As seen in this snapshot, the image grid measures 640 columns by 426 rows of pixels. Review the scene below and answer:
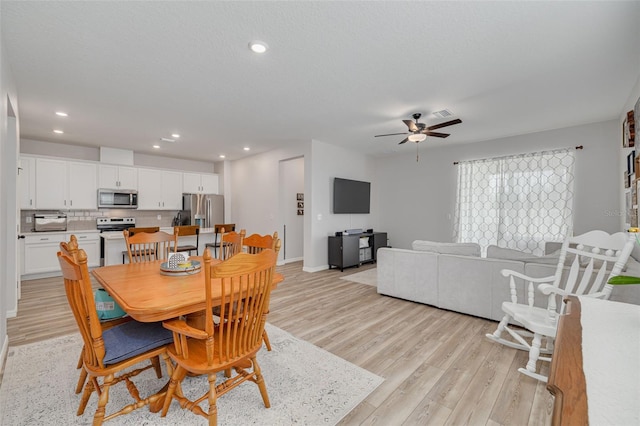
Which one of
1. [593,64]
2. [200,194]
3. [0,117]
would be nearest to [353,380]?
[0,117]

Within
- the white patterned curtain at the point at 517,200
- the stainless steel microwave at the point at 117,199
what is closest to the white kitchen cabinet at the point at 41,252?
the stainless steel microwave at the point at 117,199

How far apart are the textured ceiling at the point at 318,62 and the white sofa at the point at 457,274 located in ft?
6.13

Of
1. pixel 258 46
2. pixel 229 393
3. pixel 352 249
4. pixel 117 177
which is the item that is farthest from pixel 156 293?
pixel 117 177

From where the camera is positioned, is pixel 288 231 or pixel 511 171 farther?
pixel 288 231

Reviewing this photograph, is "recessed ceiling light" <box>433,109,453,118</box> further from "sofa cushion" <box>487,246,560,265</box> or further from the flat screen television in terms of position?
the flat screen television

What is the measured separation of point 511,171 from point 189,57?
5.60 metres

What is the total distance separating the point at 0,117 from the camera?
7.19 feet

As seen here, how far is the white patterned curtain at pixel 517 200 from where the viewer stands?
4.91 m

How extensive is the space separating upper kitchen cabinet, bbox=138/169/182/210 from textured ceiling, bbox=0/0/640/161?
1.94 metres

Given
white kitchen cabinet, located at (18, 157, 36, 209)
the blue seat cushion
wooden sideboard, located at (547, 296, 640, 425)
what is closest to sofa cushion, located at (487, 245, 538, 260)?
wooden sideboard, located at (547, 296, 640, 425)

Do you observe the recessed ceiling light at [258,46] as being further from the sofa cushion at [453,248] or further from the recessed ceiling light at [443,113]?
the sofa cushion at [453,248]

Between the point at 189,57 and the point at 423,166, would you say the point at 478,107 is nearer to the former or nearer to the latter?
the point at 423,166

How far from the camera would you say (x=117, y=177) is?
6105mm

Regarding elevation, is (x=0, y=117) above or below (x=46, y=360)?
above
